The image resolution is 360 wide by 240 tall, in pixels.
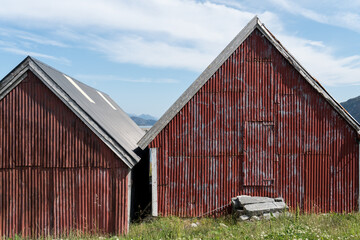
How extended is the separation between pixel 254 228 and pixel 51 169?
797cm

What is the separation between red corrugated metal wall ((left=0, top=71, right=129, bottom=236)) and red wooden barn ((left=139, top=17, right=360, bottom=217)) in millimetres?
2140

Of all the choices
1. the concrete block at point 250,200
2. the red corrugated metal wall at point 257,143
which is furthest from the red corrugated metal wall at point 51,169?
the concrete block at point 250,200

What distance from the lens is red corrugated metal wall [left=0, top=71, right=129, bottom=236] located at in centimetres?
1080

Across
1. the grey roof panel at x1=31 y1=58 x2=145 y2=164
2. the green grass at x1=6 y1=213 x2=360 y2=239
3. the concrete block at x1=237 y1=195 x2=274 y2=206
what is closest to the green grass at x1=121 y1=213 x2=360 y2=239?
the green grass at x1=6 y1=213 x2=360 y2=239

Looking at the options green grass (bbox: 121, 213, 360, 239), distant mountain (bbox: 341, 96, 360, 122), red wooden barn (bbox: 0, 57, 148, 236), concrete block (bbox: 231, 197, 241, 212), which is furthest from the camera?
distant mountain (bbox: 341, 96, 360, 122)

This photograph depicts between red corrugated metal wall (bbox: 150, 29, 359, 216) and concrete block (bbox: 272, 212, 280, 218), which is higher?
red corrugated metal wall (bbox: 150, 29, 359, 216)

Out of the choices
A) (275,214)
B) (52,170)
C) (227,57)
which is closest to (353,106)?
(227,57)

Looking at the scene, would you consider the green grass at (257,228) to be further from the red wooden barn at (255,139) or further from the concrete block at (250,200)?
the concrete block at (250,200)

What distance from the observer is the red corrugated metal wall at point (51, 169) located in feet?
35.4

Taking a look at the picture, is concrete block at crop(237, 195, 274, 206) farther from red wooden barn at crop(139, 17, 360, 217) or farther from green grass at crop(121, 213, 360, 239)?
green grass at crop(121, 213, 360, 239)

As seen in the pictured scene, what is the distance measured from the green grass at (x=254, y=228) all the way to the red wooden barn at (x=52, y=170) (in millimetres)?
997

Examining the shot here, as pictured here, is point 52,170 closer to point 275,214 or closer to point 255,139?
point 255,139

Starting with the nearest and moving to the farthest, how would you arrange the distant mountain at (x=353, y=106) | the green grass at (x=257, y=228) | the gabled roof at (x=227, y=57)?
the green grass at (x=257, y=228)
the gabled roof at (x=227, y=57)
the distant mountain at (x=353, y=106)

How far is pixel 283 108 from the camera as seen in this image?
40.9 feet
